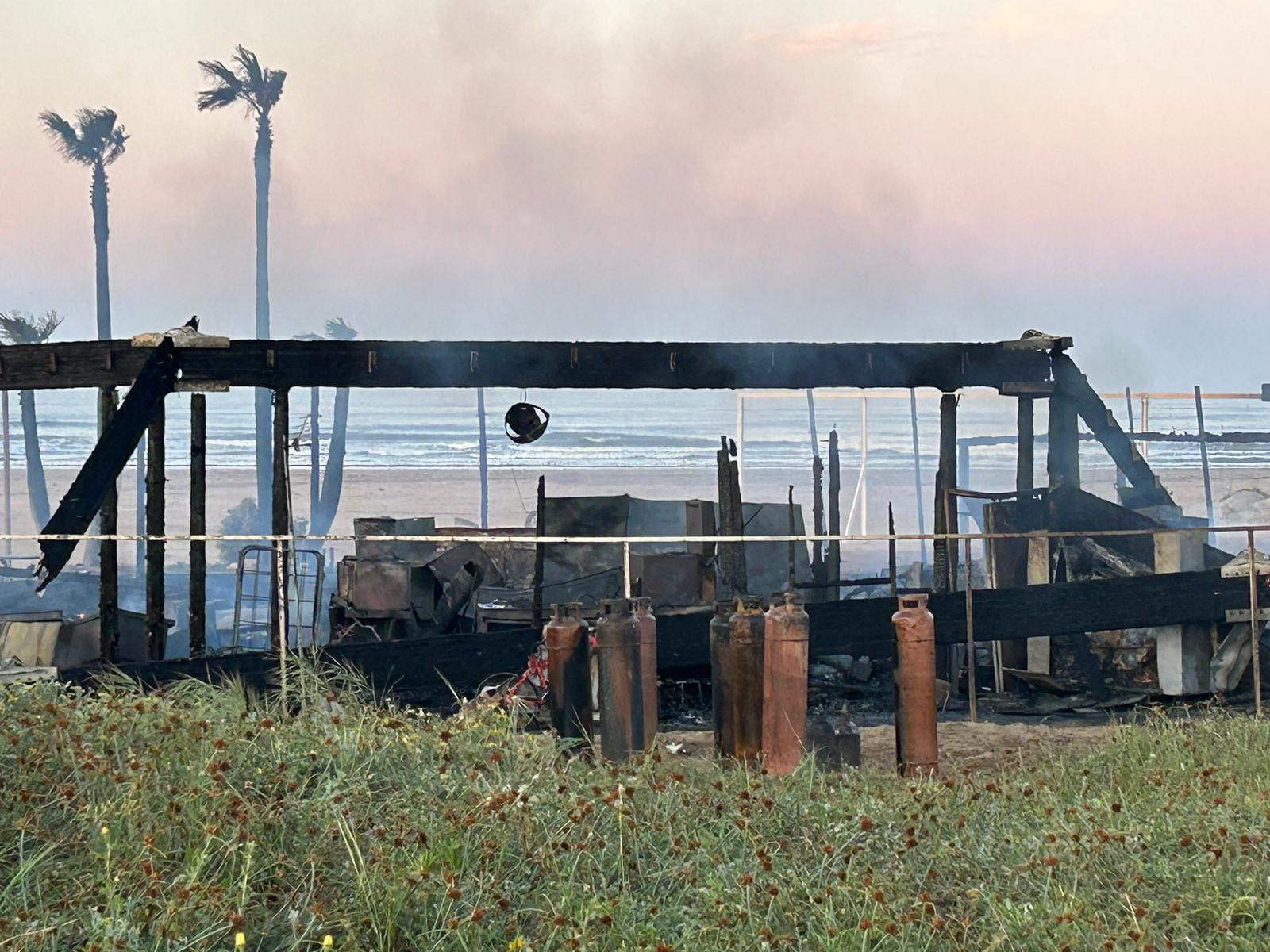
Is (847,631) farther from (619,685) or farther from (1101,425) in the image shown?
(1101,425)

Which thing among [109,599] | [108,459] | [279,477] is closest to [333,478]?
[279,477]

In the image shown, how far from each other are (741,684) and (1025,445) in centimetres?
777

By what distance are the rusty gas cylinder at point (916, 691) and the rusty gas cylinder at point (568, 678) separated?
2094 millimetres

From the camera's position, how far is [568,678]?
30.1 ft

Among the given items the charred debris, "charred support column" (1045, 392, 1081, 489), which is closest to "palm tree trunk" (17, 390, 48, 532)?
the charred debris

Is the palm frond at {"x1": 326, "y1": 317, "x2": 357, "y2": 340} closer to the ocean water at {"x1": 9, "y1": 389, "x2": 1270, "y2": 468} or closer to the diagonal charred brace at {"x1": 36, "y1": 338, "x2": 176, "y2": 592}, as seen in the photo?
the ocean water at {"x1": 9, "y1": 389, "x2": 1270, "y2": 468}

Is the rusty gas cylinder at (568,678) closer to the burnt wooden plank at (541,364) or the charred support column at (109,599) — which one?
the burnt wooden plank at (541,364)

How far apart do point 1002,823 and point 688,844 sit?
173 cm

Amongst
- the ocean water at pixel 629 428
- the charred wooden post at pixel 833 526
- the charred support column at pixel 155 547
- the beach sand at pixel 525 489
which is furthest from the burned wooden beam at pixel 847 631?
the ocean water at pixel 629 428

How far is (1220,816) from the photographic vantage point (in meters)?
6.59

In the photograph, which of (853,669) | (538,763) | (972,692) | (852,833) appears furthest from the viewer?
(853,669)

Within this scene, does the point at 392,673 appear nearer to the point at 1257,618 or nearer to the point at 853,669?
the point at 853,669

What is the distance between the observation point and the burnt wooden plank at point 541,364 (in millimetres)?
13648

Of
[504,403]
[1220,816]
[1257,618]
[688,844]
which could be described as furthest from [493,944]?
[504,403]
